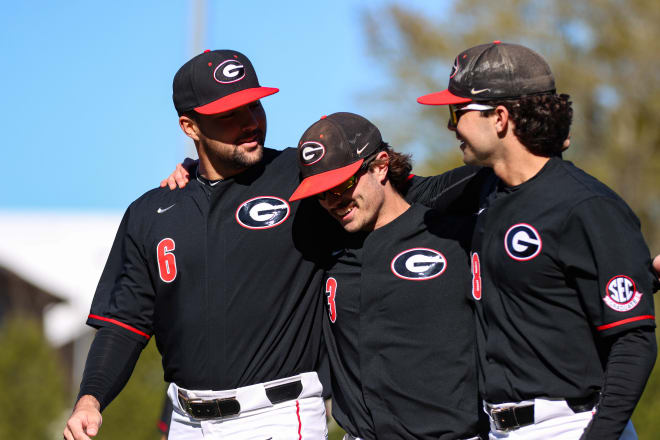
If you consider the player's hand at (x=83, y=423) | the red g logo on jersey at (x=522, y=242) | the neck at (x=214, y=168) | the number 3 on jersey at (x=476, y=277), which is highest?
the neck at (x=214, y=168)

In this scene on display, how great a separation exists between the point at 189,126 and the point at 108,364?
1261 mm

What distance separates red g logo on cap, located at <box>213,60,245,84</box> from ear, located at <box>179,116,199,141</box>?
0.29 metres

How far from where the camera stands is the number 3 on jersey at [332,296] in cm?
418

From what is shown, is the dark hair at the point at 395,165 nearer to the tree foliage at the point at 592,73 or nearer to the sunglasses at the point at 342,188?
the sunglasses at the point at 342,188

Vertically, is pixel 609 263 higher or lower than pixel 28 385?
higher

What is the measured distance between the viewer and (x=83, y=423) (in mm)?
4020

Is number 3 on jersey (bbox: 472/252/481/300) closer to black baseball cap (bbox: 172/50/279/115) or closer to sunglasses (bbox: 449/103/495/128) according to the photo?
sunglasses (bbox: 449/103/495/128)

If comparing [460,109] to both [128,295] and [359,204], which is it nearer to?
[359,204]

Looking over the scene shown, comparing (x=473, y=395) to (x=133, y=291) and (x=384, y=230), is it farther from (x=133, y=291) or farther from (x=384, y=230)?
(x=133, y=291)

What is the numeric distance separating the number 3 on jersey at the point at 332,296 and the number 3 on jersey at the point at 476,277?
0.68m

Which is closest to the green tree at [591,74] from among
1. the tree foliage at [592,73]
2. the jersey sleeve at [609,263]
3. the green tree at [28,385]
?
the tree foliage at [592,73]

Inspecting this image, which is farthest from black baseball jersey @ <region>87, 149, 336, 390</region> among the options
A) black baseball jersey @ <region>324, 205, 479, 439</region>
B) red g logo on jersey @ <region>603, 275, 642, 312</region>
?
red g logo on jersey @ <region>603, 275, 642, 312</region>

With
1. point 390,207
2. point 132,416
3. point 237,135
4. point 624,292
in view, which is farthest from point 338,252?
point 132,416

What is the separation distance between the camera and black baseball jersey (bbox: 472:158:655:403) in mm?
3244
